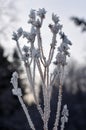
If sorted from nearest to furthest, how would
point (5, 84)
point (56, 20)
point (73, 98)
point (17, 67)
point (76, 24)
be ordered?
point (56, 20), point (76, 24), point (5, 84), point (17, 67), point (73, 98)

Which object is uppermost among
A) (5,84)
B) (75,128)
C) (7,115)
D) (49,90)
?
(49,90)

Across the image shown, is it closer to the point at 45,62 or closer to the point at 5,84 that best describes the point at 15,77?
the point at 45,62

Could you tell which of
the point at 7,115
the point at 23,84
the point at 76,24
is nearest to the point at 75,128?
the point at 23,84

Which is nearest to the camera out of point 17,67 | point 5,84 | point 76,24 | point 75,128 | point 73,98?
point 76,24

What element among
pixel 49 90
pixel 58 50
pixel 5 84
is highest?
pixel 58 50

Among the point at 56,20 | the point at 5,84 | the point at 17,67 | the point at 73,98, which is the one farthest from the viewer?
the point at 73,98

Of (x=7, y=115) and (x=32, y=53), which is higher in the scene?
(x=32, y=53)

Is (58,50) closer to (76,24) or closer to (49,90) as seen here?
(49,90)

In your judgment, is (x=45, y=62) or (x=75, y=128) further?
(x=75, y=128)

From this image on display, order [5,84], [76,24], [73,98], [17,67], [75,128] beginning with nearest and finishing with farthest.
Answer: [76,24] → [5,84] → [17,67] → [75,128] → [73,98]

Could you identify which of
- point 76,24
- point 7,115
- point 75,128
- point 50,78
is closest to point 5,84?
point 7,115
